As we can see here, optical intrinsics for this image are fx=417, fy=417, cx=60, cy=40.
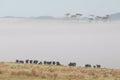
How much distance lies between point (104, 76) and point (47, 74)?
648 centimetres

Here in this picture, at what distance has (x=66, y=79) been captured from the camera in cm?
3912

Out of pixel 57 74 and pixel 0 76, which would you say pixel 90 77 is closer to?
pixel 57 74

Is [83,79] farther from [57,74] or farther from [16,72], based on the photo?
[16,72]

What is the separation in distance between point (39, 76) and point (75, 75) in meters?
4.08

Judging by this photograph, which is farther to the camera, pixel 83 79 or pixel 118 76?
pixel 118 76

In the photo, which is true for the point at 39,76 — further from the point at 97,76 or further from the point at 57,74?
the point at 97,76

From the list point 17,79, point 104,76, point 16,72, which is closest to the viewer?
point 17,79

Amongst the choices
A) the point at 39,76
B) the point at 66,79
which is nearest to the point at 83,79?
the point at 66,79

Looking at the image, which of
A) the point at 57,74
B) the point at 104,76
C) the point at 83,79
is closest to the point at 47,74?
the point at 57,74

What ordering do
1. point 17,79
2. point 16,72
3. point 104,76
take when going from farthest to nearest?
1. point 104,76
2. point 16,72
3. point 17,79

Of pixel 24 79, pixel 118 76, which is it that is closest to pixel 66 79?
pixel 24 79

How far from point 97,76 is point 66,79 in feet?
16.1

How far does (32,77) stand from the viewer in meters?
38.9

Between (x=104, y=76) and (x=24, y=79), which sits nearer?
(x=24, y=79)
